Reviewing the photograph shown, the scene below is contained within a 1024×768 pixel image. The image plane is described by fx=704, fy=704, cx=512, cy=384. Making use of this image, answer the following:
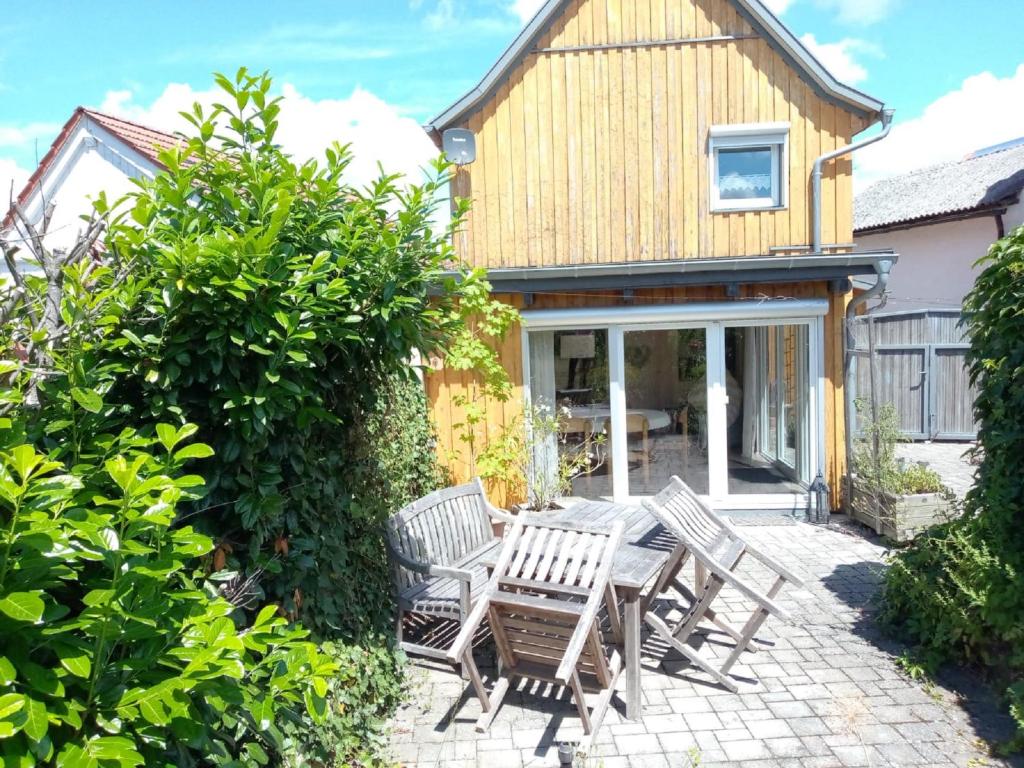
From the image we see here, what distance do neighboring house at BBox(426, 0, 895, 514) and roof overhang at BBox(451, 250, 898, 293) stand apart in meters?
0.06

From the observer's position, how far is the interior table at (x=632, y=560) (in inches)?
162

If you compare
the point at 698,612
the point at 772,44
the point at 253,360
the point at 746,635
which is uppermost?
the point at 772,44

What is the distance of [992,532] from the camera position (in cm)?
426

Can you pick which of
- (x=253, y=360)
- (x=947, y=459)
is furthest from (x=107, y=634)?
(x=947, y=459)

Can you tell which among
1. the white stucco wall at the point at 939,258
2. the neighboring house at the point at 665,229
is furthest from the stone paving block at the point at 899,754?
the white stucco wall at the point at 939,258

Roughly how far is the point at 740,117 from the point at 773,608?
608cm

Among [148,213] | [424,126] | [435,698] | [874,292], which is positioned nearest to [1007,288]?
[874,292]

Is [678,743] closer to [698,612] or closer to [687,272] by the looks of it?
[698,612]

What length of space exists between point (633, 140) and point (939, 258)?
12.6 meters

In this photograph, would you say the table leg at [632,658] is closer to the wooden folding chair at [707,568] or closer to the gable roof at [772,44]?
the wooden folding chair at [707,568]

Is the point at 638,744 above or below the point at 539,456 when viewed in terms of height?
below

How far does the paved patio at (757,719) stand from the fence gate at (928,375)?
9519mm

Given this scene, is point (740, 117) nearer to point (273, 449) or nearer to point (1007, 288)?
point (1007, 288)

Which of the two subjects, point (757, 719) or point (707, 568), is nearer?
point (757, 719)
